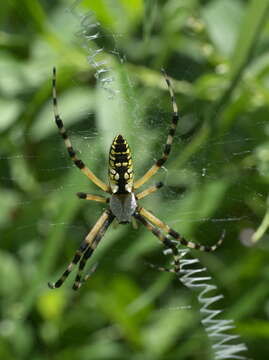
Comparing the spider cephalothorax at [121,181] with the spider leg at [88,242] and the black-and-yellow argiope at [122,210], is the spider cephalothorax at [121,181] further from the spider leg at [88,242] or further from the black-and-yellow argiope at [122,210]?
Result: the spider leg at [88,242]

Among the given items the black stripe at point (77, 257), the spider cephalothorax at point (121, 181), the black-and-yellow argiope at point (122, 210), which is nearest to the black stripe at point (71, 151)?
the black-and-yellow argiope at point (122, 210)

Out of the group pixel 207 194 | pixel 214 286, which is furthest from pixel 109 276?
pixel 207 194

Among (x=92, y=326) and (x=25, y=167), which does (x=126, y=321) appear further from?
(x=25, y=167)

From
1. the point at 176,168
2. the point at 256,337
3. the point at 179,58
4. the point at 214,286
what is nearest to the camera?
the point at 176,168

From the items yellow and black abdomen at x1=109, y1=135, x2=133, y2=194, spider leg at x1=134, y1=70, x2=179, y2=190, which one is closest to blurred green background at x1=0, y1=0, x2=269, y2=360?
spider leg at x1=134, y1=70, x2=179, y2=190

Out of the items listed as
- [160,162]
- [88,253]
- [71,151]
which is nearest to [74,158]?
[71,151]

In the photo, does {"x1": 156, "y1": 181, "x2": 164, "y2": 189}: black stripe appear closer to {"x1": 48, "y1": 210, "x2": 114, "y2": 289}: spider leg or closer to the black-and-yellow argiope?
the black-and-yellow argiope
